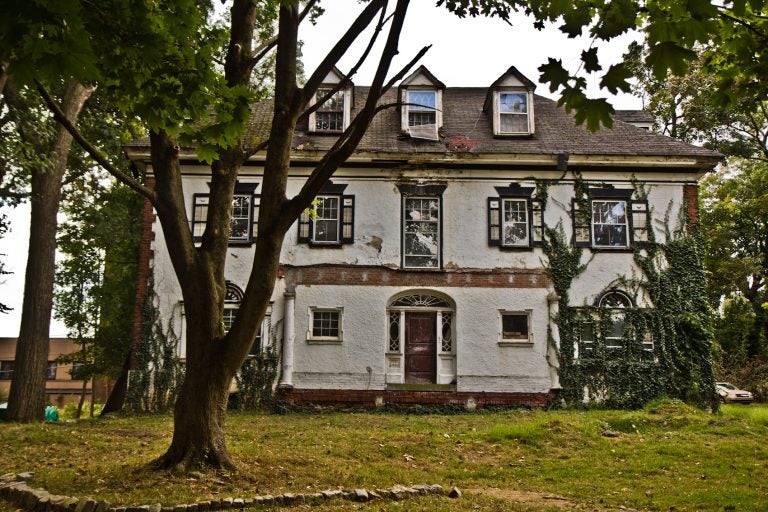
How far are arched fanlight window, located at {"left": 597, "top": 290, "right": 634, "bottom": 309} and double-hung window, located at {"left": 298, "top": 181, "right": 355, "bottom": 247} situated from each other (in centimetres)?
726

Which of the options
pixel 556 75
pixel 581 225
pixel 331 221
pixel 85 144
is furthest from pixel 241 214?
pixel 556 75

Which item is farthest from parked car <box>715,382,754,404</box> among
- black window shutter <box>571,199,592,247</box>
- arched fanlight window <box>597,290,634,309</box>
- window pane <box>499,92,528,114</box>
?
window pane <box>499,92,528,114</box>

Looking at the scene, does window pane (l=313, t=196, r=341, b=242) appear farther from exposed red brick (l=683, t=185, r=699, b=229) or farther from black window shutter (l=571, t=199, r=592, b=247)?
exposed red brick (l=683, t=185, r=699, b=229)

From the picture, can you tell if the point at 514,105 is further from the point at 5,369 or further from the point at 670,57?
the point at 5,369

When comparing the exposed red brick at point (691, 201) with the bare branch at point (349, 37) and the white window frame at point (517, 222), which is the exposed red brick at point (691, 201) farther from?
the bare branch at point (349, 37)

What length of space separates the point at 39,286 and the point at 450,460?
11.3 m

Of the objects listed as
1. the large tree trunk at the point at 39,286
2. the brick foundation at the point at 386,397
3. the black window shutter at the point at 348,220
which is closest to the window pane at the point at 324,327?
the brick foundation at the point at 386,397

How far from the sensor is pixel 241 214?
19141 mm

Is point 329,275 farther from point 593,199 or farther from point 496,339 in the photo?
point 593,199

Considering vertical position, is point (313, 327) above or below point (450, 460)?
above

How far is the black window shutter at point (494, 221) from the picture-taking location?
18.9 metres

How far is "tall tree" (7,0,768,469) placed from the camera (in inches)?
178

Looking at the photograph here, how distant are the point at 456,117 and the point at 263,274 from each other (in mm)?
14302

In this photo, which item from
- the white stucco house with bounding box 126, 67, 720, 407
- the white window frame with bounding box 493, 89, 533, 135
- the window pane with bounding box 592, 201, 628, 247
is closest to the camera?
the white stucco house with bounding box 126, 67, 720, 407
